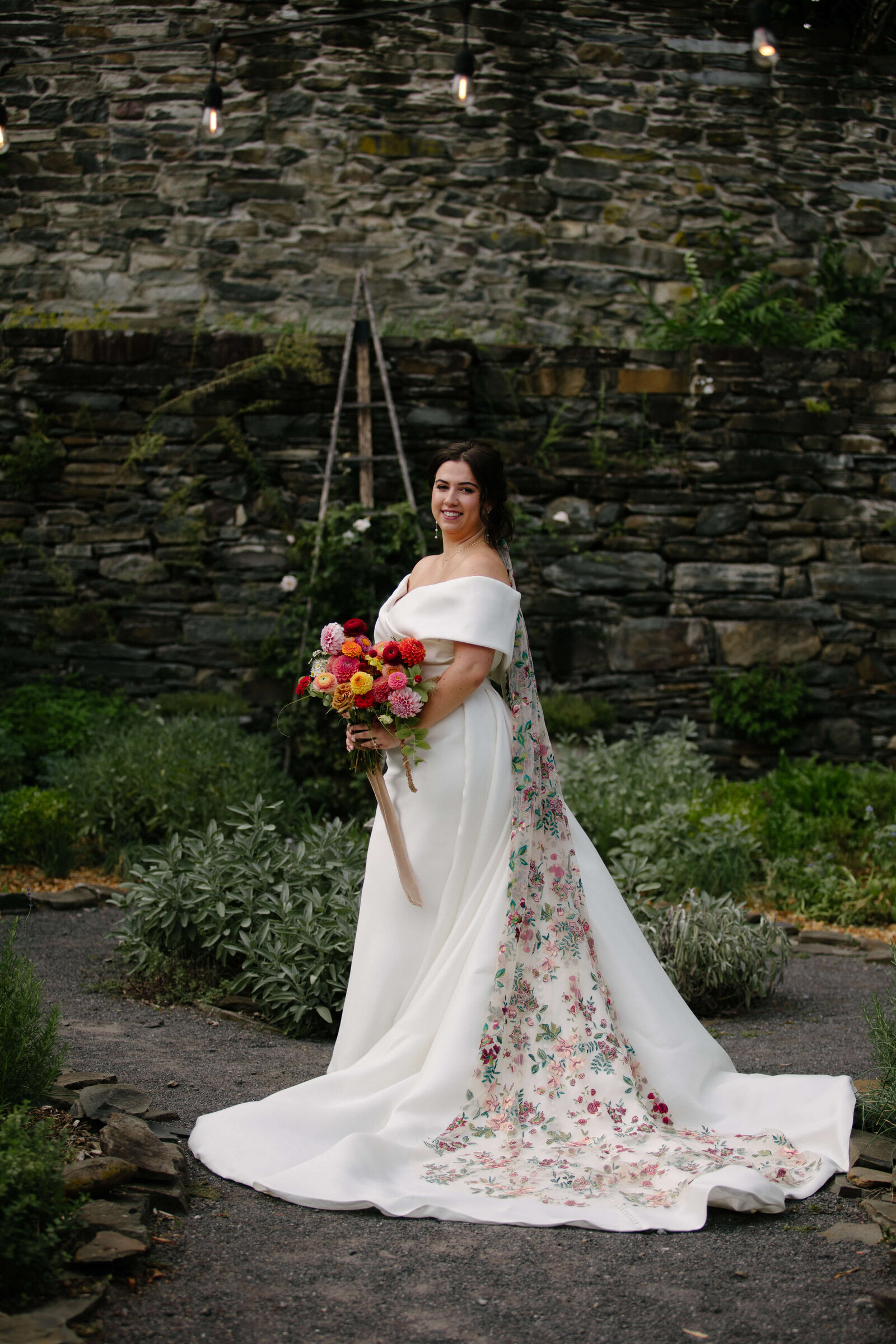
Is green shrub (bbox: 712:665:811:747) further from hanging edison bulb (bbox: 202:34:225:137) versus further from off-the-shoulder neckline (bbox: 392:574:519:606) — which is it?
hanging edison bulb (bbox: 202:34:225:137)

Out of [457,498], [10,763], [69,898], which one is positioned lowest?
[69,898]

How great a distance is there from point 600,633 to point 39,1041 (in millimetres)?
5858

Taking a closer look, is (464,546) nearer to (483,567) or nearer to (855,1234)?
(483,567)

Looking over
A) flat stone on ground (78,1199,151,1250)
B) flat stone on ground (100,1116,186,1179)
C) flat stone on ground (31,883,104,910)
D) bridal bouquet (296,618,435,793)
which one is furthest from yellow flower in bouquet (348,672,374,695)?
flat stone on ground (31,883,104,910)

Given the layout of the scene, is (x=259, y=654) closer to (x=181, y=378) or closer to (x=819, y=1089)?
(x=181, y=378)

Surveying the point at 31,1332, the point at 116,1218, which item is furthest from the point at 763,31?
the point at 31,1332

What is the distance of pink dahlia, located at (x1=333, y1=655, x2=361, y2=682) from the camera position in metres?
3.10

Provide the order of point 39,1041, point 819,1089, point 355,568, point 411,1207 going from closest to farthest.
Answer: point 411,1207, point 39,1041, point 819,1089, point 355,568

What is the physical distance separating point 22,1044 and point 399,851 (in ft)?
3.65

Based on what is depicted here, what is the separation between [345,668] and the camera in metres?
3.11

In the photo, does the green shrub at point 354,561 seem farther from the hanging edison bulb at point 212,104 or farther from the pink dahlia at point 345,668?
the pink dahlia at point 345,668

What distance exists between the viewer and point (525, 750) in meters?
3.33

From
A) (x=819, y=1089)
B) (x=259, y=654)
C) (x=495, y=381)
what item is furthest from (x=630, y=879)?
(x=495, y=381)

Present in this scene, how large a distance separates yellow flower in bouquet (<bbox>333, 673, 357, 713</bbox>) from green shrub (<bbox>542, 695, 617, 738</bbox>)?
452 cm
